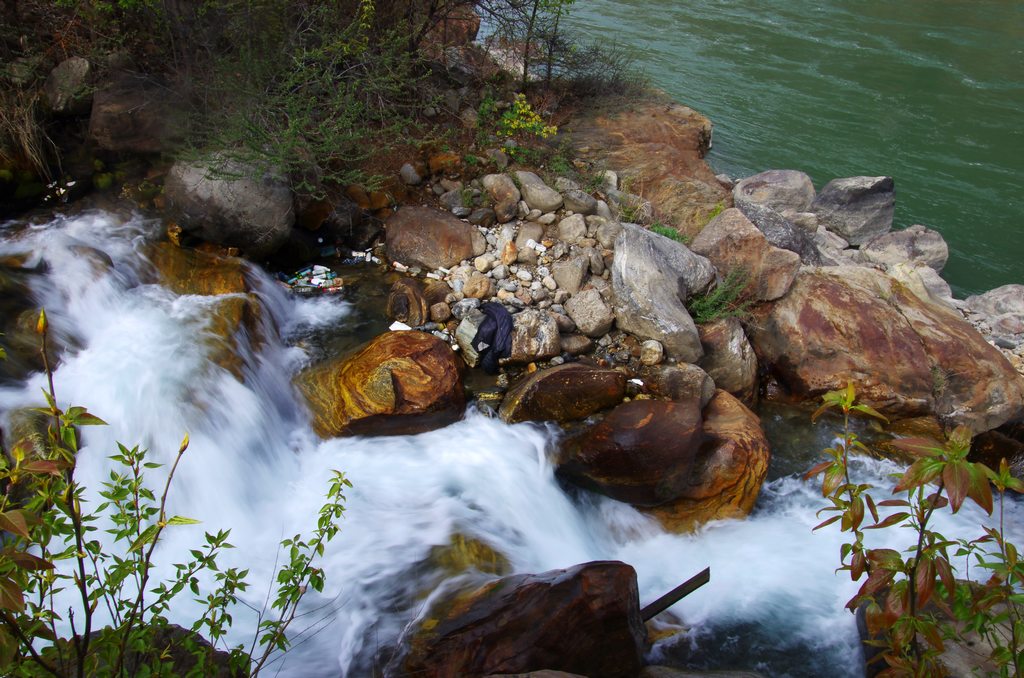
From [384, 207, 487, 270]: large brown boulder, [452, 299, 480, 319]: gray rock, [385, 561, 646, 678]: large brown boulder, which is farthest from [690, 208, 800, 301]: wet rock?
[385, 561, 646, 678]: large brown boulder

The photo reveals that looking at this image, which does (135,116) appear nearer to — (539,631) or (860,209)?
(539,631)

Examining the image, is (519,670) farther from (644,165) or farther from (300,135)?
(644,165)

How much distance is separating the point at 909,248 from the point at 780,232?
275cm

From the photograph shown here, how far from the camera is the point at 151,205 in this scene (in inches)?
253

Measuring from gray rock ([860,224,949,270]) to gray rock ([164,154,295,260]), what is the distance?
279 inches

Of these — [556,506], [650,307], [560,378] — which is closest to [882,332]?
[650,307]

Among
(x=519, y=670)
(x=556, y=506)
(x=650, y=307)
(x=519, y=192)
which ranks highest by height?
(x=519, y=192)

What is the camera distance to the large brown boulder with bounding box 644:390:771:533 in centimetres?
504

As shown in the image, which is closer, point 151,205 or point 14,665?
point 14,665

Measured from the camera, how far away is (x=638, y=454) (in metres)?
4.88

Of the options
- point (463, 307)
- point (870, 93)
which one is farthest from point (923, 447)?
point (870, 93)

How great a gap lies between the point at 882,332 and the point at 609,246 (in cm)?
248

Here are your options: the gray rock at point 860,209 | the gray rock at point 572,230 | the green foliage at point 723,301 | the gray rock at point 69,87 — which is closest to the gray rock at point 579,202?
the gray rock at point 572,230

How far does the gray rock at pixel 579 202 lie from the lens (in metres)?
6.85
